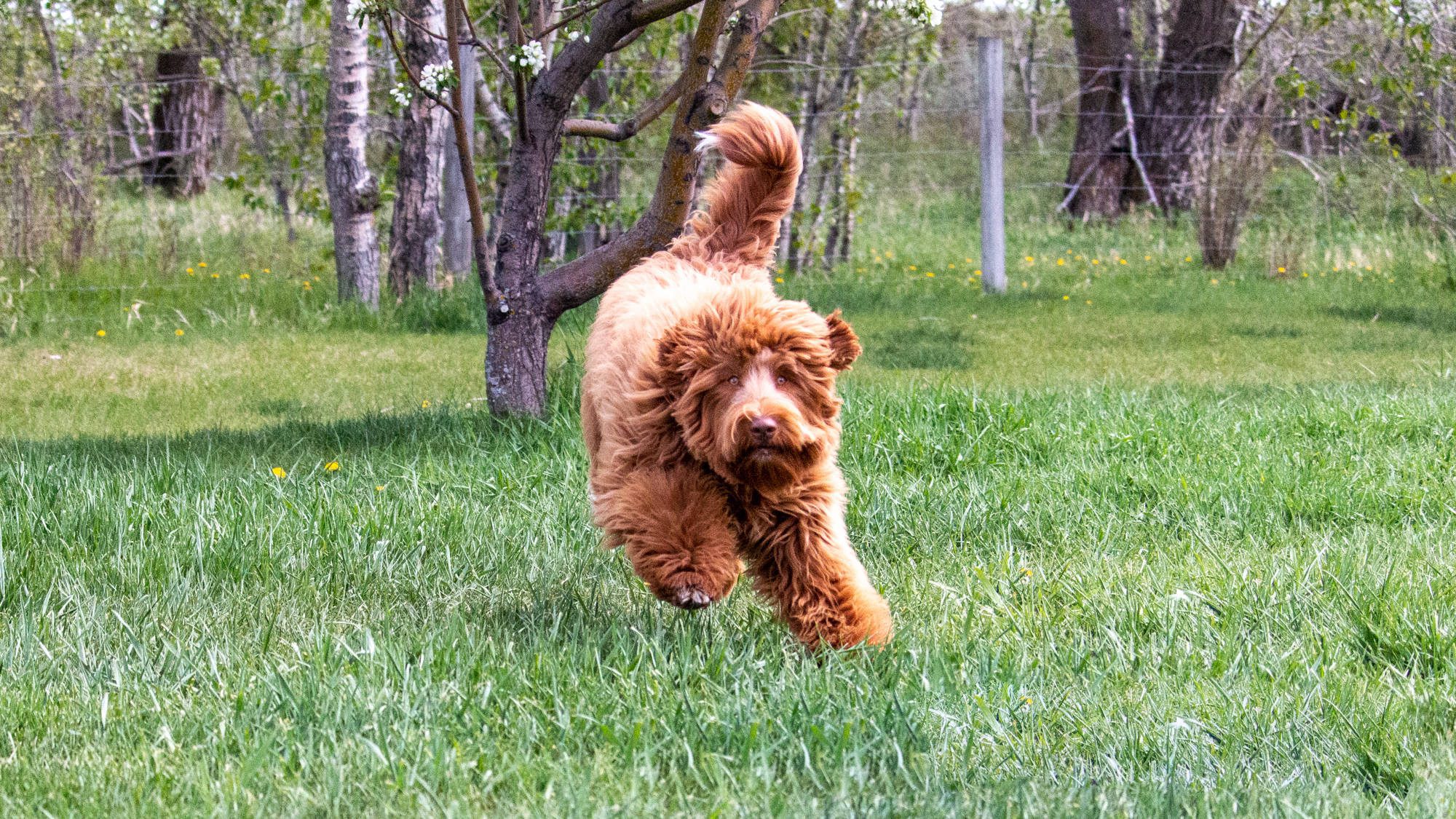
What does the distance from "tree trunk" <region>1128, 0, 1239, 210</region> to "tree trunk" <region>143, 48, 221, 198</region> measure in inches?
452

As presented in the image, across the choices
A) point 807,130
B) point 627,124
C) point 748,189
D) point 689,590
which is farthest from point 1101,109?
point 689,590

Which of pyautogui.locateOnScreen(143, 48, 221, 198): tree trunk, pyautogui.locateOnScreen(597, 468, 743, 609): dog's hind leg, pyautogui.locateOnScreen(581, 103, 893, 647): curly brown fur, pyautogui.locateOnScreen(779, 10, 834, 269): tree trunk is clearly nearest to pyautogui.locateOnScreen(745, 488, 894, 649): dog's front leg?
pyautogui.locateOnScreen(581, 103, 893, 647): curly brown fur

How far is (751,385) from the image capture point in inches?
129

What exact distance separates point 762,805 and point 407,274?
8037 millimetres

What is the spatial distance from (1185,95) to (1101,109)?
109 centimetres

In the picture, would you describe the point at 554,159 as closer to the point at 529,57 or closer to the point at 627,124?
the point at 627,124

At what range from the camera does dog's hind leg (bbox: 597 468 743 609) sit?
10.8 ft

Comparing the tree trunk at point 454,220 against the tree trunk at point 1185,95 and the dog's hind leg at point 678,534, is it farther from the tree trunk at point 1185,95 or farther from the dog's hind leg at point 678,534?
the tree trunk at point 1185,95

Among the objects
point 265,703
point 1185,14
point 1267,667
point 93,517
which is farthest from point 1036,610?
point 1185,14

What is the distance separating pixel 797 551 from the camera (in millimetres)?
3451

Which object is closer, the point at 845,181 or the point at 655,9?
the point at 655,9

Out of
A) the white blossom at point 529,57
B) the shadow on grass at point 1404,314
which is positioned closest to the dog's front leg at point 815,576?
the white blossom at point 529,57

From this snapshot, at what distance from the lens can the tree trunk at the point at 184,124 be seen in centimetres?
1788

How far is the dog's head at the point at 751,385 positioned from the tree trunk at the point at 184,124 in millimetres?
15424
